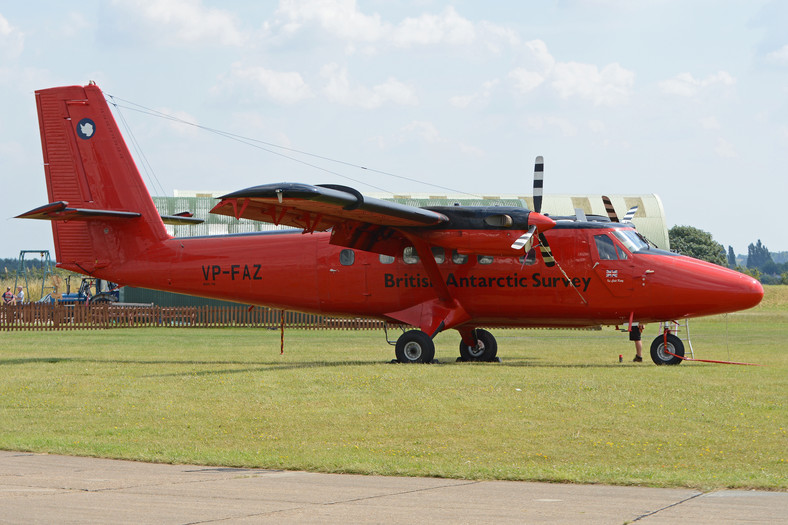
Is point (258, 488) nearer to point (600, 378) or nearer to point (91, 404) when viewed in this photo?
point (91, 404)

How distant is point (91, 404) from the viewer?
15.0 meters

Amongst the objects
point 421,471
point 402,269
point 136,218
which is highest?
point 136,218

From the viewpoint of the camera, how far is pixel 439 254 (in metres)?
22.3

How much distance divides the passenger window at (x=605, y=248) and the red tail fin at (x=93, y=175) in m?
10.9

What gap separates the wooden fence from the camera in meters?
39.9

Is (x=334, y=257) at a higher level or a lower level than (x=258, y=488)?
higher

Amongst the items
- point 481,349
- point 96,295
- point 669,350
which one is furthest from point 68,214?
point 96,295

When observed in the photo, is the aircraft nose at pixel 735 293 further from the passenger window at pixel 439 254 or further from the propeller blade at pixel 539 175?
the passenger window at pixel 439 254

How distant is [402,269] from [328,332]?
1661 cm

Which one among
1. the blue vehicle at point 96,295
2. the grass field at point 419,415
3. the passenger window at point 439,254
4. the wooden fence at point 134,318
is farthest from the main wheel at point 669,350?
the blue vehicle at point 96,295

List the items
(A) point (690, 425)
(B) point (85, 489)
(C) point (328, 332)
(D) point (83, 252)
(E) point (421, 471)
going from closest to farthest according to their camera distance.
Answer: (B) point (85, 489) < (E) point (421, 471) < (A) point (690, 425) < (D) point (83, 252) < (C) point (328, 332)

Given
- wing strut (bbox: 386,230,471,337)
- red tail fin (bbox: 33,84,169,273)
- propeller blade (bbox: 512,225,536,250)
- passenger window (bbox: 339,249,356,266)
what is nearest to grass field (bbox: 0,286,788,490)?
wing strut (bbox: 386,230,471,337)

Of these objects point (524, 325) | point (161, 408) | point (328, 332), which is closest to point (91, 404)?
point (161, 408)

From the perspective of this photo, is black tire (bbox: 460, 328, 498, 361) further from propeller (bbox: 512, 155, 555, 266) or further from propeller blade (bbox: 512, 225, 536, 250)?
propeller blade (bbox: 512, 225, 536, 250)
